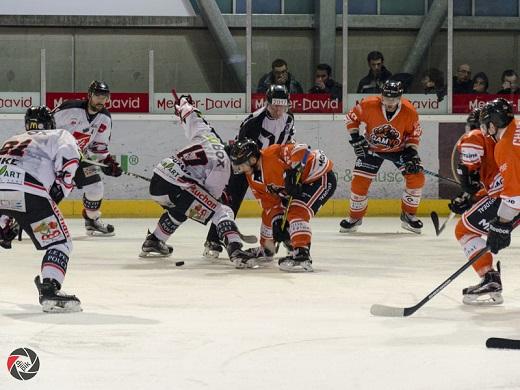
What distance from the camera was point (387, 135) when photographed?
9617mm

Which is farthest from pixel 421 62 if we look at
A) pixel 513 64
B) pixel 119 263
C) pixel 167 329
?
pixel 167 329

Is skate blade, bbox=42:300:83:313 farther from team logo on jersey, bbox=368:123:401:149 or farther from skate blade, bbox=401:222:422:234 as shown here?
team logo on jersey, bbox=368:123:401:149

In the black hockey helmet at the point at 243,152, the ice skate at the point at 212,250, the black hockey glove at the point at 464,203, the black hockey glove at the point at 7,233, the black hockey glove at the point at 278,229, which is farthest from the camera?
the ice skate at the point at 212,250

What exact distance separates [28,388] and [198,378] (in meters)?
0.53

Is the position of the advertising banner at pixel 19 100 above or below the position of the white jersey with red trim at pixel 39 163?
above

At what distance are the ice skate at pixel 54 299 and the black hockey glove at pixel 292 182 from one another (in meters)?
1.79

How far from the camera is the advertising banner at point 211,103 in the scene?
427 inches

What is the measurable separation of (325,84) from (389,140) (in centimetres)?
148

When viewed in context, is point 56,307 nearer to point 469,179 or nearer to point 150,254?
point 469,179

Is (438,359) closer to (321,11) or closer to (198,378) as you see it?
(198,378)

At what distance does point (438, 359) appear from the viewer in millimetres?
4164

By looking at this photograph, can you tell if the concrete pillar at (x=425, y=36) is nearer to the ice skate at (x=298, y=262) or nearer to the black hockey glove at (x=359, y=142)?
the black hockey glove at (x=359, y=142)

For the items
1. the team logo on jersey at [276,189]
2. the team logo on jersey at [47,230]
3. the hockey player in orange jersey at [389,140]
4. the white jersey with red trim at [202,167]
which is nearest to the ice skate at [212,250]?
the white jersey with red trim at [202,167]

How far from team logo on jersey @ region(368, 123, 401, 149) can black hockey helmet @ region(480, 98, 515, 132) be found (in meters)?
4.38
